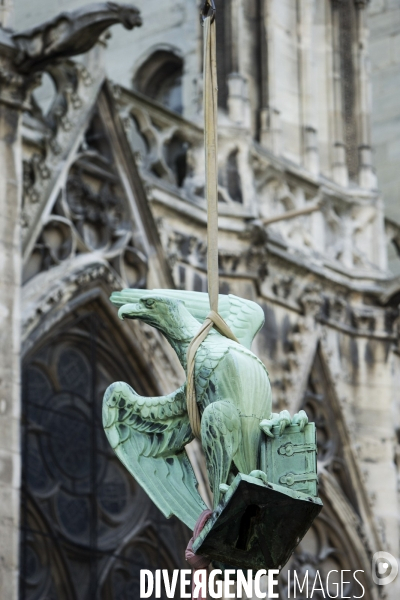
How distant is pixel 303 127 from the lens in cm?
1380

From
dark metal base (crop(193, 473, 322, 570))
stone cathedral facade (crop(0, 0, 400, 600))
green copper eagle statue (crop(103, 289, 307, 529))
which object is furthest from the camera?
stone cathedral facade (crop(0, 0, 400, 600))

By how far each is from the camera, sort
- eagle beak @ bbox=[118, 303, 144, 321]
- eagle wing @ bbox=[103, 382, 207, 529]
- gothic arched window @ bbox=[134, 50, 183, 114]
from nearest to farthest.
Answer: eagle wing @ bbox=[103, 382, 207, 529] → eagle beak @ bbox=[118, 303, 144, 321] → gothic arched window @ bbox=[134, 50, 183, 114]

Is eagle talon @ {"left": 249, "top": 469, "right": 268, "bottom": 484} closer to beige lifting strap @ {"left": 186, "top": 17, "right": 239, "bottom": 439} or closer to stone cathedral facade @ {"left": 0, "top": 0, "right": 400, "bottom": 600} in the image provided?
beige lifting strap @ {"left": 186, "top": 17, "right": 239, "bottom": 439}

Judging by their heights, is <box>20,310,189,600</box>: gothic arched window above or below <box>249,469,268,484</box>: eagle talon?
above

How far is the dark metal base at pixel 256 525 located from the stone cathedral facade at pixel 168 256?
4.77m

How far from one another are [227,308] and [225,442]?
590 mm

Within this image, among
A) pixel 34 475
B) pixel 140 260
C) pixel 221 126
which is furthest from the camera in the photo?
pixel 221 126

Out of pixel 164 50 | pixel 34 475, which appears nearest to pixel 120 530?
pixel 34 475

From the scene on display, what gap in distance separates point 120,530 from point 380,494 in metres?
2.70

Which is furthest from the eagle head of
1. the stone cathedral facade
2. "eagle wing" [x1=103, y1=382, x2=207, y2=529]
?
the stone cathedral facade

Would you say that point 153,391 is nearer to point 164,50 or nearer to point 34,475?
point 34,475

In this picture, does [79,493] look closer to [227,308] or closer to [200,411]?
[227,308]

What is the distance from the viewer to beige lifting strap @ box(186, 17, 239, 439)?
15.2 feet

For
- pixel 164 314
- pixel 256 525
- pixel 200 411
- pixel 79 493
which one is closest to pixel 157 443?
pixel 200 411
